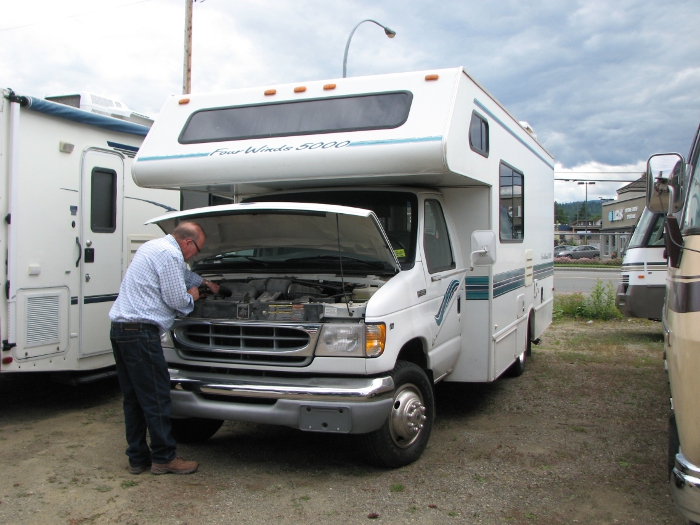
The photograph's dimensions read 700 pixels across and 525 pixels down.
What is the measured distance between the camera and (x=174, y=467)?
15.2ft

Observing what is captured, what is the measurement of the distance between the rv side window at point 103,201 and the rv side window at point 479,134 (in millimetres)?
3782

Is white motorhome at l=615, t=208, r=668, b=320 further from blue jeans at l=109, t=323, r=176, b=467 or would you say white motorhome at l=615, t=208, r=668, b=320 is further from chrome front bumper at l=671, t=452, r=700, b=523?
blue jeans at l=109, t=323, r=176, b=467

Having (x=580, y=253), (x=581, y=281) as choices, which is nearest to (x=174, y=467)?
(x=581, y=281)

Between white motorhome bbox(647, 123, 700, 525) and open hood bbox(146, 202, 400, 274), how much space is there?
1.92 m

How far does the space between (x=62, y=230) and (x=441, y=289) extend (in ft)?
11.9

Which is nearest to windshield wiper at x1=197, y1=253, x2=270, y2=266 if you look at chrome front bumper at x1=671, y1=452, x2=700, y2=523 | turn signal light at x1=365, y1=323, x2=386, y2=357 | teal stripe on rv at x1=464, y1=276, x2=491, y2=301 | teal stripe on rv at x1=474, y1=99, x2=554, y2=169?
turn signal light at x1=365, y1=323, x2=386, y2=357

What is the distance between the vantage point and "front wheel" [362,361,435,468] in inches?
179

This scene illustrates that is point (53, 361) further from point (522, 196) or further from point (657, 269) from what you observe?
point (657, 269)

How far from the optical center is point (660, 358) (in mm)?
9391

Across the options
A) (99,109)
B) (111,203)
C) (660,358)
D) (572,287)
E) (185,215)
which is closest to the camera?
(185,215)

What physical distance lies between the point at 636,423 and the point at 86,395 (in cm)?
564

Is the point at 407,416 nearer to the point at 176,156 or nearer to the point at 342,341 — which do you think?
the point at 342,341

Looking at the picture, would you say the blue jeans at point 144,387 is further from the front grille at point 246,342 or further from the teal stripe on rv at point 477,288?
the teal stripe on rv at point 477,288

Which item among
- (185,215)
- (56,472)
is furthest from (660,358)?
(56,472)
